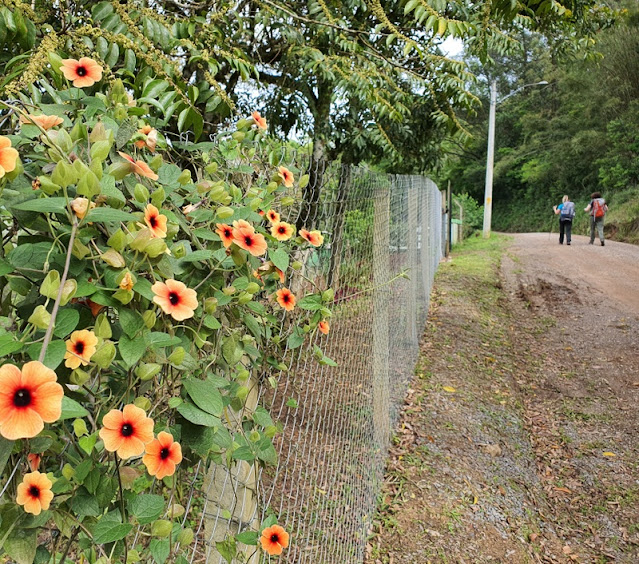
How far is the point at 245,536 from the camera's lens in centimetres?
110

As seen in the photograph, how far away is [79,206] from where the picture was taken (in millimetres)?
703

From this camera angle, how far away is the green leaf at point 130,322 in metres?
0.77

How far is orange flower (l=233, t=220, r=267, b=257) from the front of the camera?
1.00 m

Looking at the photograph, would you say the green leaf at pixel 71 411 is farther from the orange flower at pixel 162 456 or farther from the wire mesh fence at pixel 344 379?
the wire mesh fence at pixel 344 379

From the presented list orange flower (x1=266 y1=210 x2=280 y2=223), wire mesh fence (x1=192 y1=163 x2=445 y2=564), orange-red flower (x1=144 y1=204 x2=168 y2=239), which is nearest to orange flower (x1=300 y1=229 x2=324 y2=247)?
orange flower (x1=266 y1=210 x2=280 y2=223)

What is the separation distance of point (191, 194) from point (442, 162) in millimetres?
5886

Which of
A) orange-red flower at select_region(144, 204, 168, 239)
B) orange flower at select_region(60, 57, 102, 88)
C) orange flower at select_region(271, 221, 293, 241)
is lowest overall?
orange flower at select_region(271, 221, 293, 241)

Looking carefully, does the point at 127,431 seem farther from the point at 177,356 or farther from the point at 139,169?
the point at 139,169

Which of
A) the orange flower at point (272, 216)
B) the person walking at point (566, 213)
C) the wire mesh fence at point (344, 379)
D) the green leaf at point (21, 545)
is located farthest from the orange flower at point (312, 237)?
the person walking at point (566, 213)

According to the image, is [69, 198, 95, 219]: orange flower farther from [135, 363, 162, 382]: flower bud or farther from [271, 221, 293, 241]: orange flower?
[271, 221, 293, 241]: orange flower

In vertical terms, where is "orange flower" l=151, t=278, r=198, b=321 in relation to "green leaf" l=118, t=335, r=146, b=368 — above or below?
above

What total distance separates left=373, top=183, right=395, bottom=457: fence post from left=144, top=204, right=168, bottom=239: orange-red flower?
1968 mm

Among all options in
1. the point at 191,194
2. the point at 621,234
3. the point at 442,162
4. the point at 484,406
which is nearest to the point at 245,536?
the point at 191,194

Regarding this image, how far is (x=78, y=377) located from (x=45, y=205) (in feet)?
0.77
